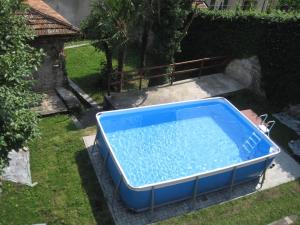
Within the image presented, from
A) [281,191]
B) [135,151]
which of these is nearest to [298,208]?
[281,191]

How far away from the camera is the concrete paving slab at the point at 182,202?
34.4 ft

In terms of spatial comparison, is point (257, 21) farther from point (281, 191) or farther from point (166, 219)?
point (166, 219)

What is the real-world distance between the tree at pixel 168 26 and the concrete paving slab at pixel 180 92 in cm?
99

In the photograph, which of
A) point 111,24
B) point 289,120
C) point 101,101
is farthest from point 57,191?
point 289,120

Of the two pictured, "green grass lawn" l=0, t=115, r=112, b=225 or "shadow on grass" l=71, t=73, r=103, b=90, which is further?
"shadow on grass" l=71, t=73, r=103, b=90

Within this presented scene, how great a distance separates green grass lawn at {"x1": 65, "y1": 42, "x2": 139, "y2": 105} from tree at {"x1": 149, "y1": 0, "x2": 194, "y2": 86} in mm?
3490

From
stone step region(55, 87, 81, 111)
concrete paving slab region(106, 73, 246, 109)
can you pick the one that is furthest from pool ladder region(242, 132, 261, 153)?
stone step region(55, 87, 81, 111)

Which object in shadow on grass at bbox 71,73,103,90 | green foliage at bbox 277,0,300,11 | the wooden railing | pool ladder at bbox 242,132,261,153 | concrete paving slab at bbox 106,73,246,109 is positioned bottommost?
shadow on grass at bbox 71,73,103,90

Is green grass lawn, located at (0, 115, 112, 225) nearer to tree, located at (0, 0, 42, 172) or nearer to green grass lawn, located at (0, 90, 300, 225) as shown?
green grass lawn, located at (0, 90, 300, 225)

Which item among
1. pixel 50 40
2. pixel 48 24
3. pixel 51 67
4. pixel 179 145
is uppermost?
pixel 48 24

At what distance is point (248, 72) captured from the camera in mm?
17047

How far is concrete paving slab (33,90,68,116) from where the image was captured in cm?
1486

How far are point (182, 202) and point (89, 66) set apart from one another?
12.6 m

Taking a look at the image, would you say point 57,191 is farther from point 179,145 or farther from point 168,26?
point 168,26
